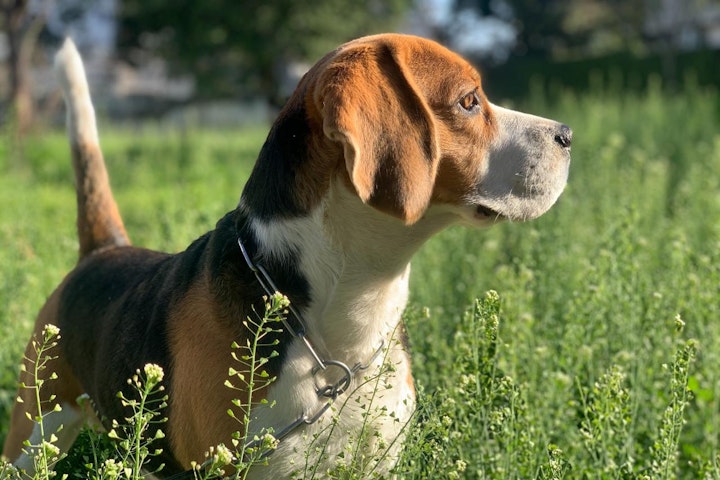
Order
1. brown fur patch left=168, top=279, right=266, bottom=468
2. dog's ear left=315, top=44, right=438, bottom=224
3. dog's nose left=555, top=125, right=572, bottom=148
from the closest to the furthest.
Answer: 1. dog's ear left=315, top=44, right=438, bottom=224
2. brown fur patch left=168, top=279, right=266, bottom=468
3. dog's nose left=555, top=125, right=572, bottom=148

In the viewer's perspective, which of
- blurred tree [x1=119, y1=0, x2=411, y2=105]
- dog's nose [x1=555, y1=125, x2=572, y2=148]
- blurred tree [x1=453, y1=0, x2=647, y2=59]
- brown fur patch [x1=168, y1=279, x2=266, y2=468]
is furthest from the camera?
blurred tree [x1=453, y1=0, x2=647, y2=59]

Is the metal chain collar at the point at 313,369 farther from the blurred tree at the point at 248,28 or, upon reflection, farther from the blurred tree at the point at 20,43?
the blurred tree at the point at 248,28

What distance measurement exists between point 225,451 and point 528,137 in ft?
4.70

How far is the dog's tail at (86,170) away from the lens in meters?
3.74

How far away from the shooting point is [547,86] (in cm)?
3058

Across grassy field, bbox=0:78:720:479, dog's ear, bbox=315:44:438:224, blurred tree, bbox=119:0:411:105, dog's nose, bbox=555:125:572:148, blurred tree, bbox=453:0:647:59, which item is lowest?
blurred tree, bbox=453:0:647:59

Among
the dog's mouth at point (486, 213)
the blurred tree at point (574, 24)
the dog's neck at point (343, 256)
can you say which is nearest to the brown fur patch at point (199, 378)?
the dog's neck at point (343, 256)

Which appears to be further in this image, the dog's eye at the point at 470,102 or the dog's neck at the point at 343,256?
the dog's eye at the point at 470,102

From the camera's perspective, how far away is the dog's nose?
2.93 metres

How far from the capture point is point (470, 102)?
2.75 meters

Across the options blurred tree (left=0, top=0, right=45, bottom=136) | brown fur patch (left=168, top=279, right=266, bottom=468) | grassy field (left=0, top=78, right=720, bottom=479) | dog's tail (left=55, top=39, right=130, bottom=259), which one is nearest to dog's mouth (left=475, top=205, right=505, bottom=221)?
grassy field (left=0, top=78, right=720, bottom=479)

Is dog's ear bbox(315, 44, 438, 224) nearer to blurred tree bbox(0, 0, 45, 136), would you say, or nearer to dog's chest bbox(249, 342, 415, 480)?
dog's chest bbox(249, 342, 415, 480)

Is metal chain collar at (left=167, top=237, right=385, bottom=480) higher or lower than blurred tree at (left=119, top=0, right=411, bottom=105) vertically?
higher

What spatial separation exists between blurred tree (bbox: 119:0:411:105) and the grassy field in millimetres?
16719
